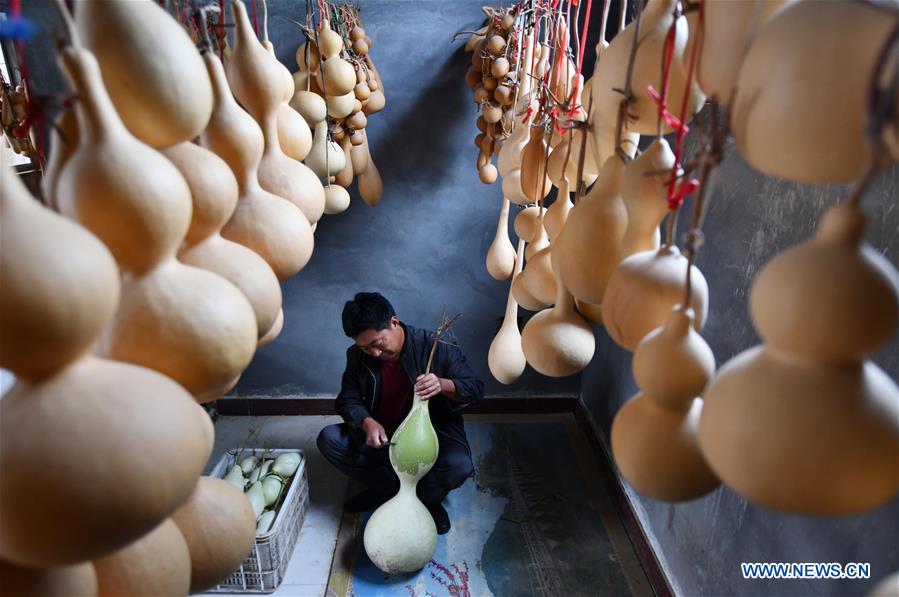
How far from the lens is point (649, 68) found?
17.2 inches

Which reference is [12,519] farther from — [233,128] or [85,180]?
[233,128]

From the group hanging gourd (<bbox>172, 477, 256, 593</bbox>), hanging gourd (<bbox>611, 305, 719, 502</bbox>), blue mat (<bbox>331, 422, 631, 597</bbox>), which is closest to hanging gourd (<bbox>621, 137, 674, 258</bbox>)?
hanging gourd (<bbox>611, 305, 719, 502</bbox>)

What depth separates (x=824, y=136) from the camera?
26cm

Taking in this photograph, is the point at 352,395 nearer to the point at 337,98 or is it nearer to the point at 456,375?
the point at 456,375

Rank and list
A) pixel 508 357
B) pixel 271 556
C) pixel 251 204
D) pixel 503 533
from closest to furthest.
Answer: pixel 251 204
pixel 508 357
pixel 271 556
pixel 503 533

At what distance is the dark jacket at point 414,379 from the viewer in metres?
1.94

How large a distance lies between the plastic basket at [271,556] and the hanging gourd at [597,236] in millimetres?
1394

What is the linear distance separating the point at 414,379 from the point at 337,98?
Result: 3.05 ft

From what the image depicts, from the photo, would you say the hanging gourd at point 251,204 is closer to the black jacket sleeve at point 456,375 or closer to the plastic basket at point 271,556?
the plastic basket at point 271,556

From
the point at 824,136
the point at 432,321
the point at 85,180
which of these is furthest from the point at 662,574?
the point at 85,180

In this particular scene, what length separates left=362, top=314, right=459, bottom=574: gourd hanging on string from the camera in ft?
5.28

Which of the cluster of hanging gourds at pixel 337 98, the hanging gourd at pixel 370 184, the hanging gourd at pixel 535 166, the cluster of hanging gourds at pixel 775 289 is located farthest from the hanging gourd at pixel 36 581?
the hanging gourd at pixel 370 184

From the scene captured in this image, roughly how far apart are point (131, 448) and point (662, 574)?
67.8 inches

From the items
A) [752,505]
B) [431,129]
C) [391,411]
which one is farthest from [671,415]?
[431,129]
